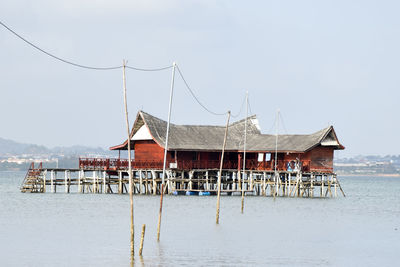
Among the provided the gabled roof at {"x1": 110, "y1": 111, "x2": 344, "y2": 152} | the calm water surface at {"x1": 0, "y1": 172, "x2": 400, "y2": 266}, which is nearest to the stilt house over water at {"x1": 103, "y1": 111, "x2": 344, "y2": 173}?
the gabled roof at {"x1": 110, "y1": 111, "x2": 344, "y2": 152}

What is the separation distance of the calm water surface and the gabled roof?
547cm

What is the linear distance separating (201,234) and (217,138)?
29014 millimetres

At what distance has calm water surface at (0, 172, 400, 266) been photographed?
30578 mm

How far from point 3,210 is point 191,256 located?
2477 centimetres

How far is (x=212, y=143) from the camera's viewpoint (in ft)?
215

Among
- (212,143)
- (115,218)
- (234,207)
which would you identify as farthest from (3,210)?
(212,143)

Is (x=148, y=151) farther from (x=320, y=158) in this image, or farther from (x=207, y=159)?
(x=320, y=158)

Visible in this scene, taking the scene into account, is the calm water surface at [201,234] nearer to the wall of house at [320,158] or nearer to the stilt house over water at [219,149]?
the wall of house at [320,158]

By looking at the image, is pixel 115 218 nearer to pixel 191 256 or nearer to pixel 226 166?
pixel 191 256

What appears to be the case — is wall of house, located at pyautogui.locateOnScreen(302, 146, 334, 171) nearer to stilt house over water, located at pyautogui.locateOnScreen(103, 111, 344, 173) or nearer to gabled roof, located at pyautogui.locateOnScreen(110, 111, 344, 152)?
stilt house over water, located at pyautogui.locateOnScreen(103, 111, 344, 173)

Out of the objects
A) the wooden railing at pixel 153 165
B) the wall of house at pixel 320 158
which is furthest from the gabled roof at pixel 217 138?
the wooden railing at pixel 153 165

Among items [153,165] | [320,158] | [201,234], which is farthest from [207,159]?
[201,234]

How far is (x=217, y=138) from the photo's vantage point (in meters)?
66.9

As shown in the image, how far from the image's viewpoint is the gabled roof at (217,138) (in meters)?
63.1
